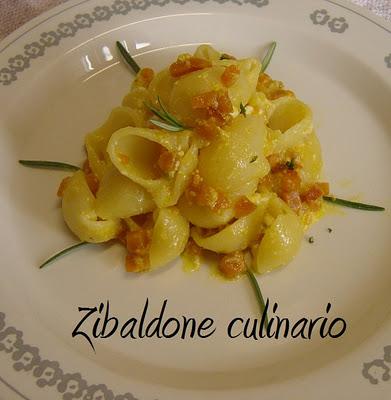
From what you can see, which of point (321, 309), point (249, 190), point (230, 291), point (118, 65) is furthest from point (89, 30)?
point (321, 309)

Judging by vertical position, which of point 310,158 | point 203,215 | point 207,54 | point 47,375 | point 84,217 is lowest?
point 47,375

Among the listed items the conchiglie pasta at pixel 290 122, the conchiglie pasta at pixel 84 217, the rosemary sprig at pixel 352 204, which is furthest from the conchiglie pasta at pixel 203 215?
the rosemary sprig at pixel 352 204

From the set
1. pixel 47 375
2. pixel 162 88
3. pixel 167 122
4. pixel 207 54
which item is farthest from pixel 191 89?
pixel 47 375

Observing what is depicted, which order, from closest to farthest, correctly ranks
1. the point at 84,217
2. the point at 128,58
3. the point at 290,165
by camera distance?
the point at 84,217 → the point at 290,165 → the point at 128,58

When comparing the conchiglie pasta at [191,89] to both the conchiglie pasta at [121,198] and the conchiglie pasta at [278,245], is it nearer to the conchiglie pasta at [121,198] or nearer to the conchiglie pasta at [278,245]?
the conchiglie pasta at [121,198]

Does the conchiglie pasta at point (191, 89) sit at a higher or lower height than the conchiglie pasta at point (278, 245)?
higher

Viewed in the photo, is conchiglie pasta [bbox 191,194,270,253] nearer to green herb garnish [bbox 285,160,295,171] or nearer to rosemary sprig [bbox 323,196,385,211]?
green herb garnish [bbox 285,160,295,171]

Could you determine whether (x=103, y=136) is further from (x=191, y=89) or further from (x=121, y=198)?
(x=191, y=89)
